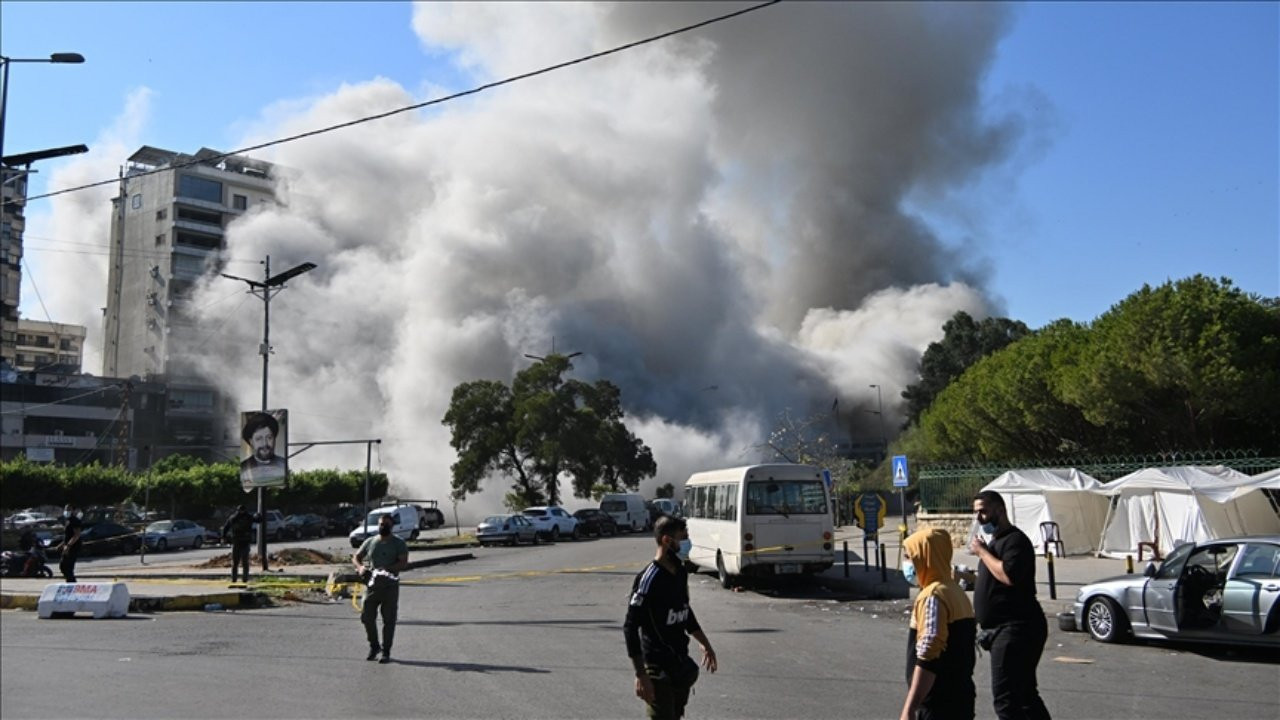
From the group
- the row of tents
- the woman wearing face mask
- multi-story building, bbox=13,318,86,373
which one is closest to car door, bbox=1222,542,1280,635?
the woman wearing face mask

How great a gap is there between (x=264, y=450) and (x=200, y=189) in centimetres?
6531

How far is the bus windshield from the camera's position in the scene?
688 inches

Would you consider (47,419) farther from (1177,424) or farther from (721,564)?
(1177,424)

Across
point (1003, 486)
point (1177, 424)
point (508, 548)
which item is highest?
point (1177, 424)

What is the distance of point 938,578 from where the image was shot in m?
4.75

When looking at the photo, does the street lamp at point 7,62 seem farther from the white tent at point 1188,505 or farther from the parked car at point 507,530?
the parked car at point 507,530

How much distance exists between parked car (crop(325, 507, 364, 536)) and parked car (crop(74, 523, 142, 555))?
14042 millimetres

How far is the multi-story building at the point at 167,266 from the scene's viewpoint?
2896 inches

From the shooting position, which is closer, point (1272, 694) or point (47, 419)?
point (47, 419)

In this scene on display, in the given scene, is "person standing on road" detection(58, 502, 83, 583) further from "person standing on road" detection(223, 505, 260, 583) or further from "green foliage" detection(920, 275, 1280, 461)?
"green foliage" detection(920, 275, 1280, 461)

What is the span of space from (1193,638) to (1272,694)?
199 centimetres

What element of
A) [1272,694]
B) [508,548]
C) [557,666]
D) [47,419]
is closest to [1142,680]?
[1272,694]

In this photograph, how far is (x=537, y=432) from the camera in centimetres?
4816

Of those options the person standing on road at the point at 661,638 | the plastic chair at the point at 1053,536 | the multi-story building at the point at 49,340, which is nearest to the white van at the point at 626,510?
the plastic chair at the point at 1053,536
